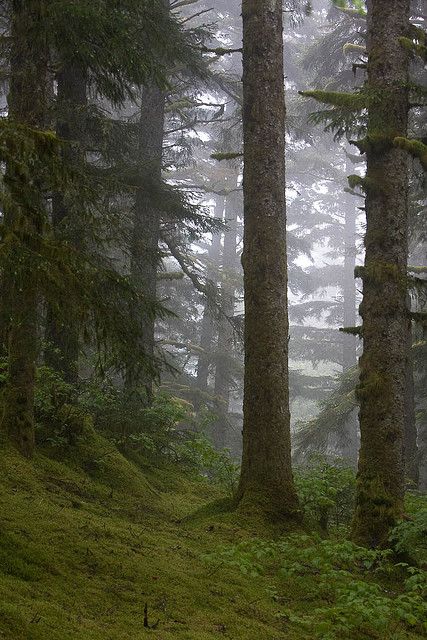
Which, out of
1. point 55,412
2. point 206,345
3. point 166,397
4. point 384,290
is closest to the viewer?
point 384,290

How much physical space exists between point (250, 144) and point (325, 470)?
4.41 metres

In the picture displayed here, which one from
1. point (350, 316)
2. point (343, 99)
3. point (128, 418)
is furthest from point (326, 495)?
point (350, 316)

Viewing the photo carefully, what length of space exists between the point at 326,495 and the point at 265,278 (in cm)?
280

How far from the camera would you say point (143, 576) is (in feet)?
15.2

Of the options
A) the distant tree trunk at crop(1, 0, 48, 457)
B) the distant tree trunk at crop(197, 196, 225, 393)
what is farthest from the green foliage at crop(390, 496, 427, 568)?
the distant tree trunk at crop(197, 196, 225, 393)

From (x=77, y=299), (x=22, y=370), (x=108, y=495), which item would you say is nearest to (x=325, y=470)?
(x=108, y=495)

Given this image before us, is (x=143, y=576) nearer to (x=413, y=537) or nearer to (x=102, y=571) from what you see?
(x=102, y=571)

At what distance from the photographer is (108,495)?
24.0 ft

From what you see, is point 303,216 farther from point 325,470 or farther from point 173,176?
point 325,470

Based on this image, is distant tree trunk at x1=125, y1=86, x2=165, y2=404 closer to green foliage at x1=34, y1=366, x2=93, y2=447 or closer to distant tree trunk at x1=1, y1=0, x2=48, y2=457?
green foliage at x1=34, y1=366, x2=93, y2=447

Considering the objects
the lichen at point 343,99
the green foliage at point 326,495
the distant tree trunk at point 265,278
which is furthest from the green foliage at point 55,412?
the lichen at point 343,99

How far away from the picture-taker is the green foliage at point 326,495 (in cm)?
725

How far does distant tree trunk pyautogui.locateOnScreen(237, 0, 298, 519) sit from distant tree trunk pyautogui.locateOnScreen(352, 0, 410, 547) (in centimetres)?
96

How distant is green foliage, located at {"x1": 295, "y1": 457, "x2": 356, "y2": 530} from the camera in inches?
285
